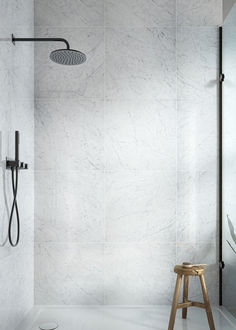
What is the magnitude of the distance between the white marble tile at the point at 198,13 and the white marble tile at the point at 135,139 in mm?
692

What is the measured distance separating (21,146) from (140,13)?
1345 mm

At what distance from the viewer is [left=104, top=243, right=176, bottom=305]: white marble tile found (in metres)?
2.39

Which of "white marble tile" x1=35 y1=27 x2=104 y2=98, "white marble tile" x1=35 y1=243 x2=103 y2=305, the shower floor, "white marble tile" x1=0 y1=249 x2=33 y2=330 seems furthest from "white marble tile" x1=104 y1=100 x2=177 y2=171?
the shower floor

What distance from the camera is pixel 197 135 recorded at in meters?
2.42

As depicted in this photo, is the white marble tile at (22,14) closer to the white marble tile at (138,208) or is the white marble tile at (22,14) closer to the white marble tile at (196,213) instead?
the white marble tile at (138,208)

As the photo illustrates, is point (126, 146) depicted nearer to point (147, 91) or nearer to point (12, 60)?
point (147, 91)

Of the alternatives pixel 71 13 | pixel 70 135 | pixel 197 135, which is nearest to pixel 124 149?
pixel 70 135

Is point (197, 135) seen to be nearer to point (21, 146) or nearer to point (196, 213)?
point (196, 213)

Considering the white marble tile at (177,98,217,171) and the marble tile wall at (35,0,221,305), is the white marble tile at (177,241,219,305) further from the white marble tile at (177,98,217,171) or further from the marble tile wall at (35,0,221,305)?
the white marble tile at (177,98,217,171)

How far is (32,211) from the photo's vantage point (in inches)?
93.1

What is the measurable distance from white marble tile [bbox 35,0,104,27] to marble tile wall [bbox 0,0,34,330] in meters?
0.08

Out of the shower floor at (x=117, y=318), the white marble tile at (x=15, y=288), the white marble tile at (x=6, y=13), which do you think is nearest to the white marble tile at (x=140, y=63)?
the white marble tile at (x=6, y=13)

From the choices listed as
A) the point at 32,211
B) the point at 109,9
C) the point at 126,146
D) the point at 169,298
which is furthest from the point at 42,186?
the point at 109,9

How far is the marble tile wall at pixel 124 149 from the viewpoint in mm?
2393
